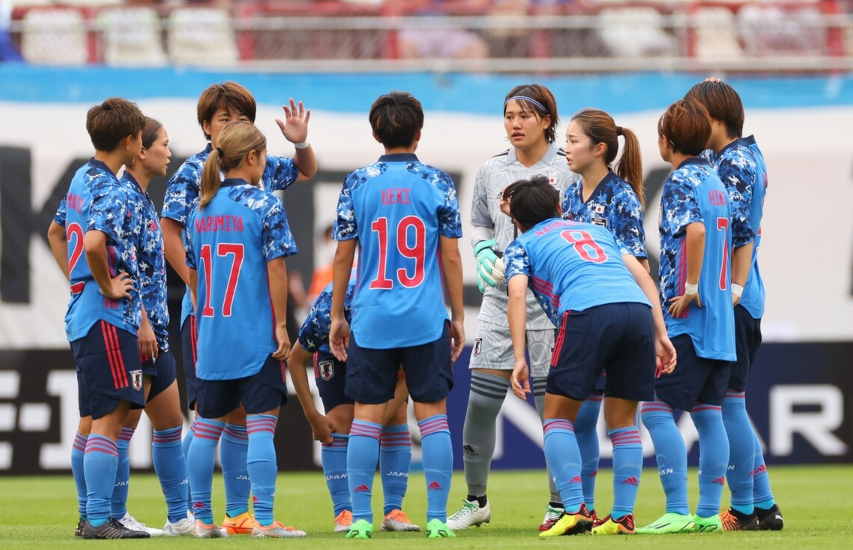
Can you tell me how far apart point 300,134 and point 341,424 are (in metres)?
1.46

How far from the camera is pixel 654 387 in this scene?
5.73m

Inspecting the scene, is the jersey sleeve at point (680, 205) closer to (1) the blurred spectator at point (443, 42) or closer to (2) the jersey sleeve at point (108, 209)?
(2) the jersey sleeve at point (108, 209)

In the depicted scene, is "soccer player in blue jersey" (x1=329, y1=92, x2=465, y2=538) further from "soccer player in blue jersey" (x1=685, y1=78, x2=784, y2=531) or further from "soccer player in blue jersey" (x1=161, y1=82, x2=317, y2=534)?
"soccer player in blue jersey" (x1=685, y1=78, x2=784, y2=531)

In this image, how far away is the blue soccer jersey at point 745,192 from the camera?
20.1 feet

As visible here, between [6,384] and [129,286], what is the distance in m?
5.02

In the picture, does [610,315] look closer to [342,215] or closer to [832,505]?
[342,215]

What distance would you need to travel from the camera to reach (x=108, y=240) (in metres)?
5.82

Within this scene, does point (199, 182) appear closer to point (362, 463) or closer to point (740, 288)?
point (362, 463)

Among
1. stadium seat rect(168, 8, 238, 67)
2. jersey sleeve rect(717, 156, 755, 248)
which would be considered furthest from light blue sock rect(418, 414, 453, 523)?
stadium seat rect(168, 8, 238, 67)

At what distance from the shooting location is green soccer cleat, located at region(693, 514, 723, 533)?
585 cm

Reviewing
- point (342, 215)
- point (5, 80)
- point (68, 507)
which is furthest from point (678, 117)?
point (5, 80)

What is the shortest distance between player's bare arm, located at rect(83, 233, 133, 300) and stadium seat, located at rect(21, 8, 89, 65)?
20.9ft

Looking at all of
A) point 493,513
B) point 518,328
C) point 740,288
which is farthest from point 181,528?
point 740,288

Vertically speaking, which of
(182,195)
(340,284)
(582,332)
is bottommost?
(582,332)
